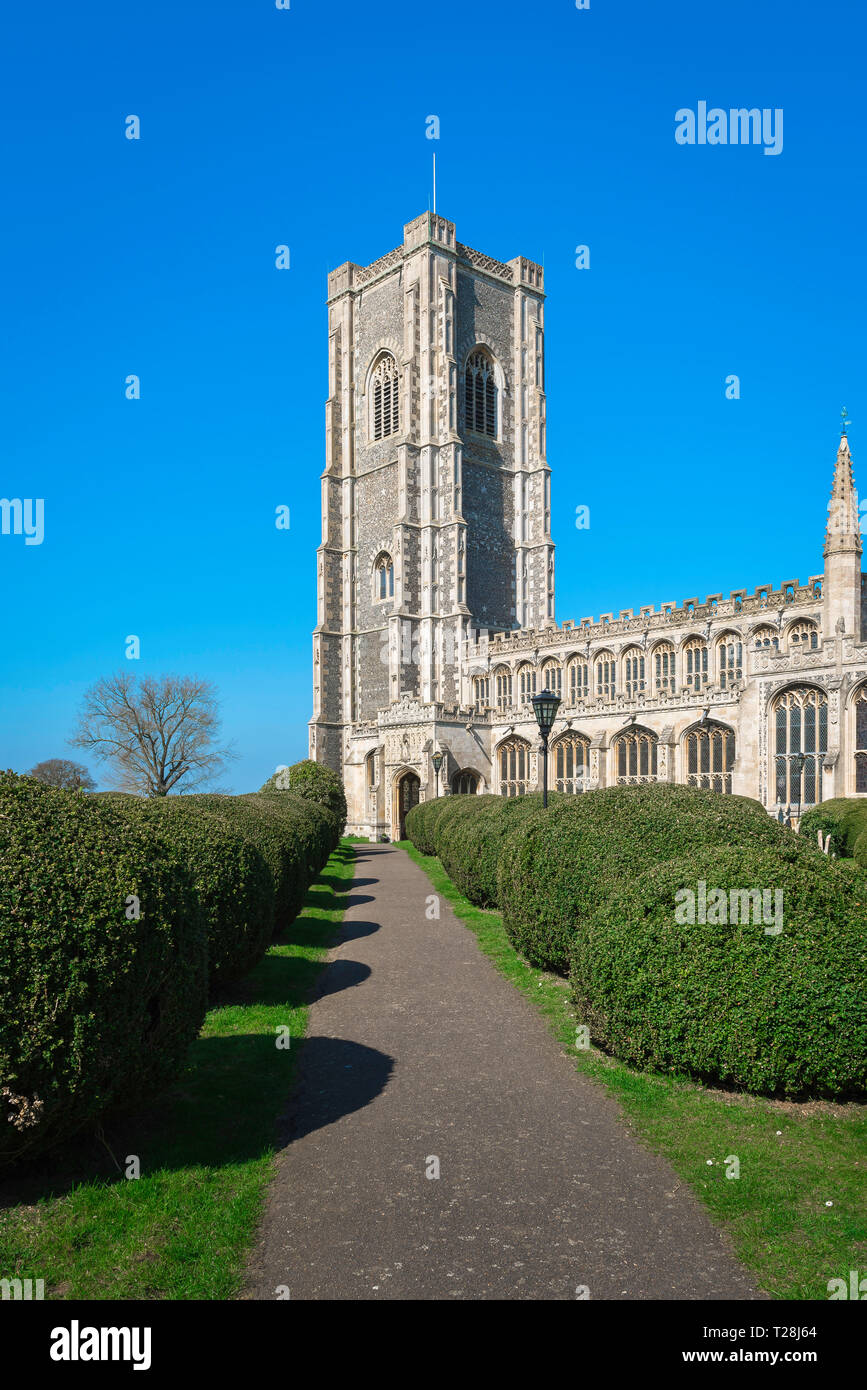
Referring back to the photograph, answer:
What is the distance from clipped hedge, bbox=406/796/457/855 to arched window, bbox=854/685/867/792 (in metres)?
14.4

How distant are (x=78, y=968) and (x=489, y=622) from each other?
174ft

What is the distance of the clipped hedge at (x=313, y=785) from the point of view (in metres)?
30.1

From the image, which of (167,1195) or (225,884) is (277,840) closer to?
(225,884)

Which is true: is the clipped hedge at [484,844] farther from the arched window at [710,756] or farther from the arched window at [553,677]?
the arched window at [553,677]

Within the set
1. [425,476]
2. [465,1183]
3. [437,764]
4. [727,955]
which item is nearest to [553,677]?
[437,764]

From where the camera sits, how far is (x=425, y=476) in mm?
55281

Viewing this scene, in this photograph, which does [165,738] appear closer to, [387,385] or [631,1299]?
[387,385]

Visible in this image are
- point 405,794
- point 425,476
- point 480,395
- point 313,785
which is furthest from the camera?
point 480,395

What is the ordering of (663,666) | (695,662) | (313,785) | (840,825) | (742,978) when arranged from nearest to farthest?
1. (742,978)
2. (840,825)
3. (313,785)
4. (695,662)
5. (663,666)

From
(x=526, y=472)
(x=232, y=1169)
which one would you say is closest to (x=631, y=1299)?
(x=232, y=1169)

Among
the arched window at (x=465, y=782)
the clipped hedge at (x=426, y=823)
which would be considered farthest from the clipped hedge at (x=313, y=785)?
the arched window at (x=465, y=782)

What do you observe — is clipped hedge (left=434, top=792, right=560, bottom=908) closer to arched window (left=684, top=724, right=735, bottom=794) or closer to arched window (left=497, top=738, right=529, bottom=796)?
arched window (left=684, top=724, right=735, bottom=794)

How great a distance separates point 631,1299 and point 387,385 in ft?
201
